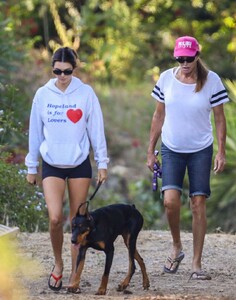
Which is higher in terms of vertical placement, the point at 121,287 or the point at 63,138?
the point at 63,138

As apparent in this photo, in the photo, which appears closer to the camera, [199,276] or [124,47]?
[199,276]

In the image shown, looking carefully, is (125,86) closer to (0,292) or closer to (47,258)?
(47,258)

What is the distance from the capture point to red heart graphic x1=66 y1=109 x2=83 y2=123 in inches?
297

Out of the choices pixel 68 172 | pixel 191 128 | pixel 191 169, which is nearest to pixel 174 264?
pixel 191 169

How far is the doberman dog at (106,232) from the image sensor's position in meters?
7.17

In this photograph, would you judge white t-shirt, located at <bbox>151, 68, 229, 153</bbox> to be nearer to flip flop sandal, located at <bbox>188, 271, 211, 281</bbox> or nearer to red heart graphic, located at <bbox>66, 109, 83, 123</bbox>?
red heart graphic, located at <bbox>66, 109, 83, 123</bbox>

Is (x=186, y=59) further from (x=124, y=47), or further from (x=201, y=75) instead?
(x=124, y=47)

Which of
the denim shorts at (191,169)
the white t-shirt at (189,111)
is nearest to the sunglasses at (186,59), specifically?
the white t-shirt at (189,111)

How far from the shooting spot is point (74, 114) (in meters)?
7.54

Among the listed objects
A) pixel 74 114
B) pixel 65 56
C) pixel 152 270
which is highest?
pixel 65 56

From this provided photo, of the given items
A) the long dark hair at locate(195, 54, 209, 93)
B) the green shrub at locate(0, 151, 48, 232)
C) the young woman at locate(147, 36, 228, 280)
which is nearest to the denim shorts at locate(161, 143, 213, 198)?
the young woman at locate(147, 36, 228, 280)

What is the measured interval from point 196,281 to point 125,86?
1403cm

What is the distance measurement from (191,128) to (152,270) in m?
1.37

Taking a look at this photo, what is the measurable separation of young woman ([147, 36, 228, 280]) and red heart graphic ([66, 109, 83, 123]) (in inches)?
31.1
